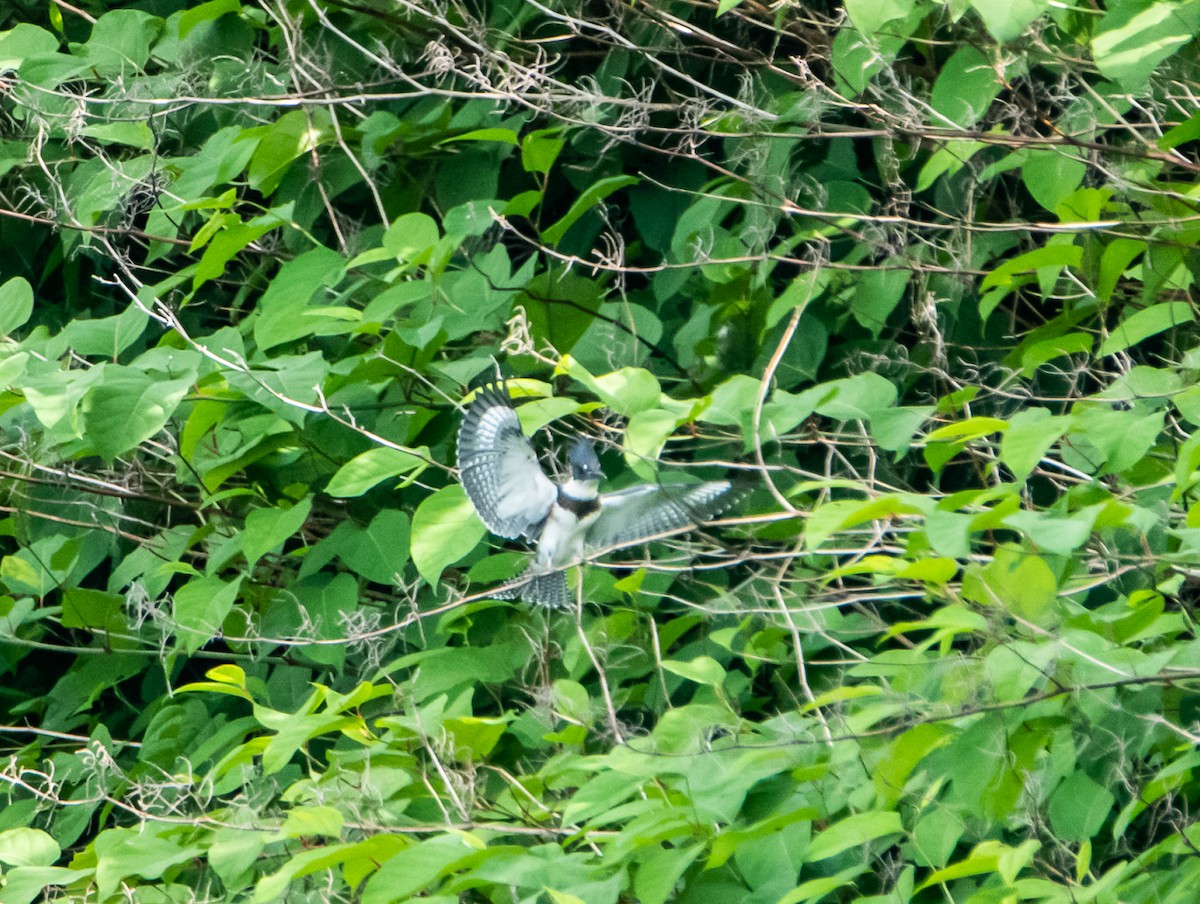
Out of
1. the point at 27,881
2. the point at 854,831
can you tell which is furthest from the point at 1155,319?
the point at 27,881

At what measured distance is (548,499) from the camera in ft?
8.36

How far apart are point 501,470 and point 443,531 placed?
400 millimetres

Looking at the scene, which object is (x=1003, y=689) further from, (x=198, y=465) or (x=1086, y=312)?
(x=198, y=465)

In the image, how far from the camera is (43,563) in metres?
2.86

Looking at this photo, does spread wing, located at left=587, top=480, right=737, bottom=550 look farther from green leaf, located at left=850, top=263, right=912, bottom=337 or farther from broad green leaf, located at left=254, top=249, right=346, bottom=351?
broad green leaf, located at left=254, top=249, right=346, bottom=351

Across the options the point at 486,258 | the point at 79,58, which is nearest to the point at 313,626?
the point at 486,258

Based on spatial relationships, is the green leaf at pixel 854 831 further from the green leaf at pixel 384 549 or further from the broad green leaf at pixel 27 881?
the broad green leaf at pixel 27 881

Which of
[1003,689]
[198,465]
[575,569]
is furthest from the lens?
[198,465]

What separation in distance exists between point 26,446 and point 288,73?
36.4 inches

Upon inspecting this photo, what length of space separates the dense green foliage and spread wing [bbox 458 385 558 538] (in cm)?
9

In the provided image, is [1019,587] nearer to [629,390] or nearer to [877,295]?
[629,390]

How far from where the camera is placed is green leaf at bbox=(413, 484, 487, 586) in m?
2.09

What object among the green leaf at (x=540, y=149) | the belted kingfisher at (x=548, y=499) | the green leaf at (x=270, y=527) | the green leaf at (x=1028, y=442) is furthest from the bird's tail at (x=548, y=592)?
the green leaf at (x=1028, y=442)

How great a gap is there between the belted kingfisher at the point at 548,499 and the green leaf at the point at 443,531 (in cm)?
15
